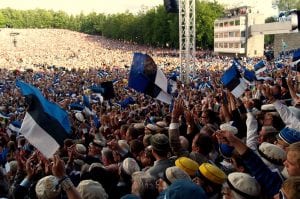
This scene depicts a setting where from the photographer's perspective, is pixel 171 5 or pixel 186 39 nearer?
pixel 186 39

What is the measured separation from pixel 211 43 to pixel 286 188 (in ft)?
238

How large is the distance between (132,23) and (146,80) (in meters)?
92.8

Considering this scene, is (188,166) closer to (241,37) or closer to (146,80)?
(146,80)

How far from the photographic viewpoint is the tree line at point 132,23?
7444 cm

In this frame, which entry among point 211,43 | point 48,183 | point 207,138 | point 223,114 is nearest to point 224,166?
point 207,138

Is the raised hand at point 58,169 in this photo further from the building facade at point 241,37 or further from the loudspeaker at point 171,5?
the building facade at point 241,37

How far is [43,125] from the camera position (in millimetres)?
4309

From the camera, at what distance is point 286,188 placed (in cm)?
247

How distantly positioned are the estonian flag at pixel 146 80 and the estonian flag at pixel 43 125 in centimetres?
332

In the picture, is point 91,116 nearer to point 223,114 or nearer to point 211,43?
point 223,114

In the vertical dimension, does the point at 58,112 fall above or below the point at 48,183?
above

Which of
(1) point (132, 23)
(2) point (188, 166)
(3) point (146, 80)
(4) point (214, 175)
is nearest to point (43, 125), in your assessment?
(2) point (188, 166)

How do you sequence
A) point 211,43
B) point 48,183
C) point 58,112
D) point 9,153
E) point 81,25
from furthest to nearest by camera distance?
point 81,25, point 211,43, point 9,153, point 58,112, point 48,183

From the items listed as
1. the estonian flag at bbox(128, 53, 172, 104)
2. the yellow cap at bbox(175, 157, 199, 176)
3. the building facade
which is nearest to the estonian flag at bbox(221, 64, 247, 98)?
the estonian flag at bbox(128, 53, 172, 104)
